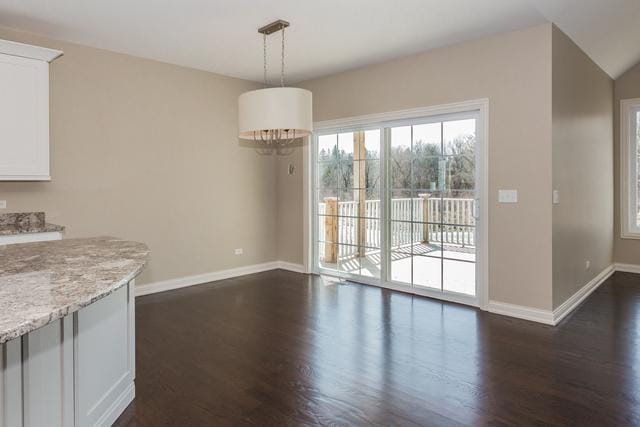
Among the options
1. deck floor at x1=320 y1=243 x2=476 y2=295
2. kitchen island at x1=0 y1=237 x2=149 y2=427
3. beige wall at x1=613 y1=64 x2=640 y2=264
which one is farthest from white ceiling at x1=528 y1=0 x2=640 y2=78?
kitchen island at x1=0 y1=237 x2=149 y2=427

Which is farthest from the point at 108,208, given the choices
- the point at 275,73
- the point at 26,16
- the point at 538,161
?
the point at 538,161

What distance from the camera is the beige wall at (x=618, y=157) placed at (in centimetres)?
580

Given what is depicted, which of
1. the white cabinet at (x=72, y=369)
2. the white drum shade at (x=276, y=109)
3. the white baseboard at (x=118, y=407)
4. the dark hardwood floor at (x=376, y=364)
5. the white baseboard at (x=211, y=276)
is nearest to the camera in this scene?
the white cabinet at (x=72, y=369)

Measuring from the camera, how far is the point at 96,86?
4.45 metres

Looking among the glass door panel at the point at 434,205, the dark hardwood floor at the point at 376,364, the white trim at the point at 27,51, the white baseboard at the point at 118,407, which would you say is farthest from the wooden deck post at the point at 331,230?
the white baseboard at the point at 118,407

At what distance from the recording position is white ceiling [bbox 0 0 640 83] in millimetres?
3430

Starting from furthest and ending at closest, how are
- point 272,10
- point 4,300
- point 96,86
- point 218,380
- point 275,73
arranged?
point 275,73 < point 96,86 < point 272,10 < point 218,380 < point 4,300

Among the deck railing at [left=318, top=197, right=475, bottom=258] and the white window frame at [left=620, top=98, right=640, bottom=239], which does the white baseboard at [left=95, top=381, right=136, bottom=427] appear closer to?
the deck railing at [left=318, top=197, right=475, bottom=258]

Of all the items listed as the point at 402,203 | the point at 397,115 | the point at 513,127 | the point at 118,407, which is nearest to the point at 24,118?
the point at 118,407

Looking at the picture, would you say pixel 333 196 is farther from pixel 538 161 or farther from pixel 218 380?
pixel 218 380

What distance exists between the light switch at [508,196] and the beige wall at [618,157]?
304 centimetres

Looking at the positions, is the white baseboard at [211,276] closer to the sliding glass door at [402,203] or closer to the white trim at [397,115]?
the sliding glass door at [402,203]

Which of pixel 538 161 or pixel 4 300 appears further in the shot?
pixel 538 161

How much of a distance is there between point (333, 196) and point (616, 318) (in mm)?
3376
